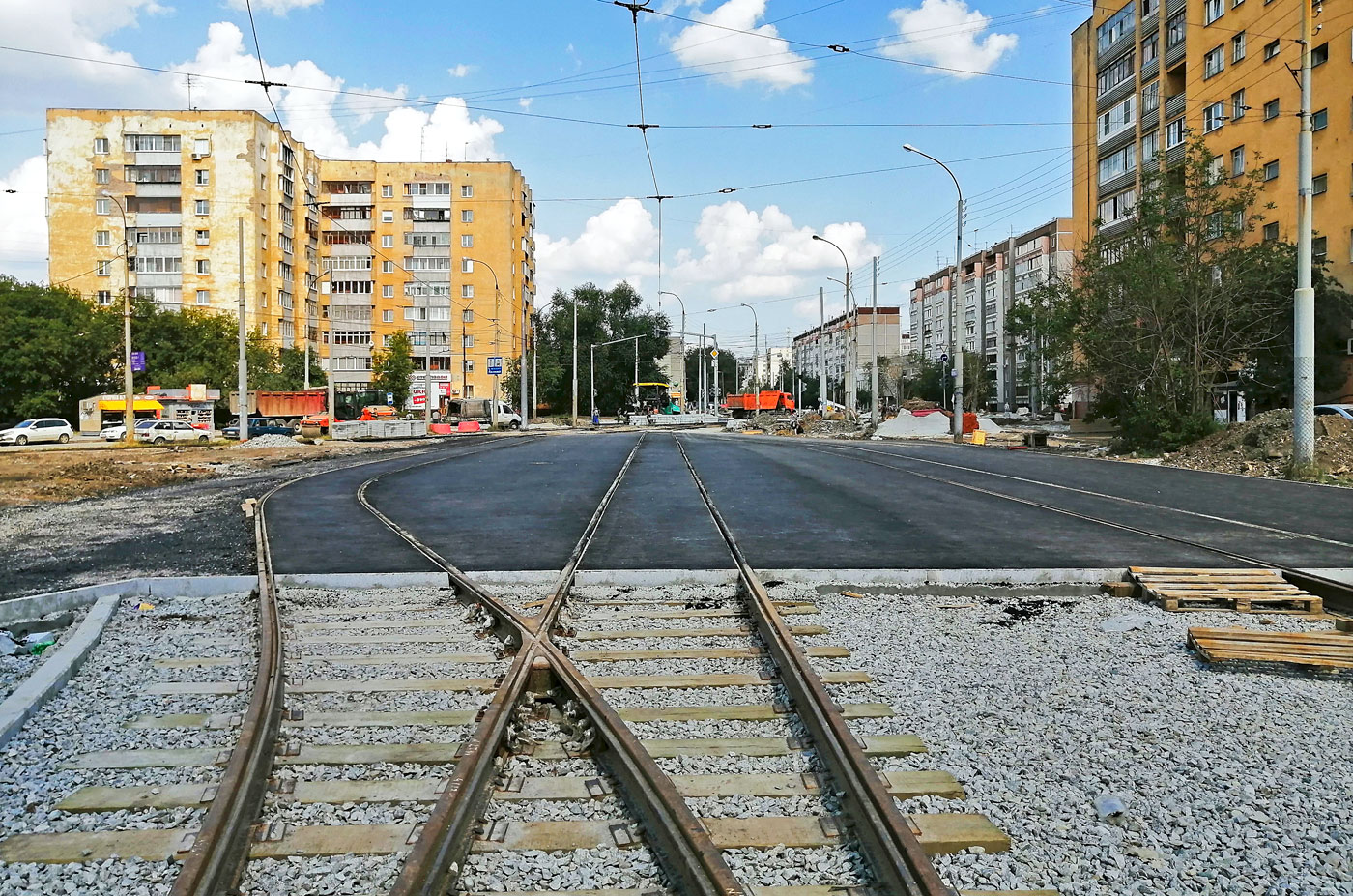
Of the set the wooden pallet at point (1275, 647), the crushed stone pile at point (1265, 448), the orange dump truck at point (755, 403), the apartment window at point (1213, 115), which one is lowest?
the wooden pallet at point (1275, 647)

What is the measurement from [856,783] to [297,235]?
298 feet

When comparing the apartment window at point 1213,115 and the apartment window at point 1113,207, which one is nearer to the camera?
the apartment window at point 1213,115

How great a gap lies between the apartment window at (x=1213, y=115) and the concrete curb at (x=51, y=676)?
50.6 m

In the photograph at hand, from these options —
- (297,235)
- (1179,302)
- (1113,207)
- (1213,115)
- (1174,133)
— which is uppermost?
(297,235)

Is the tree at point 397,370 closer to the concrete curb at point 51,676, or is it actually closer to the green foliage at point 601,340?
the green foliage at point 601,340

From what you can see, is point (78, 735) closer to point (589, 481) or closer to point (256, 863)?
point (256, 863)

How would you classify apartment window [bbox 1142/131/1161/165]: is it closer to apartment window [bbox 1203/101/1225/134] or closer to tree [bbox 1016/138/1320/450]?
apartment window [bbox 1203/101/1225/134]

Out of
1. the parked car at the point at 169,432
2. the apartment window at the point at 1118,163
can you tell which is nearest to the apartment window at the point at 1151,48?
the apartment window at the point at 1118,163

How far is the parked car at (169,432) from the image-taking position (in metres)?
44.8

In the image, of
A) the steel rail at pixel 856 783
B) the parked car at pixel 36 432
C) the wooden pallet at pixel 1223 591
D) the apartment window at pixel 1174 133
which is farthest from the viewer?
the apartment window at pixel 1174 133

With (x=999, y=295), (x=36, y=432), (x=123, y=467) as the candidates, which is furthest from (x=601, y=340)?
(x=123, y=467)

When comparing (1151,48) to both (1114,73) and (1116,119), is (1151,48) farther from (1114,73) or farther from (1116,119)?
(1116,119)

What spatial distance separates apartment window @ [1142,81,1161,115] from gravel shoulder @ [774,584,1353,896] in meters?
55.5

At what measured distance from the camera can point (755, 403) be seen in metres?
87.2
